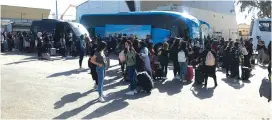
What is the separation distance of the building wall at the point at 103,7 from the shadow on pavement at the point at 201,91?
41043 mm

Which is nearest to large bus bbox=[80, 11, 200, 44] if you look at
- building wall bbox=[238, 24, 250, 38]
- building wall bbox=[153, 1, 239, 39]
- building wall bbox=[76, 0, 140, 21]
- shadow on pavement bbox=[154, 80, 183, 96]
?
shadow on pavement bbox=[154, 80, 183, 96]

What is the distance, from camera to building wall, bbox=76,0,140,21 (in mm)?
51450

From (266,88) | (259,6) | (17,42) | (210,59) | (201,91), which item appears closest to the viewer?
(266,88)

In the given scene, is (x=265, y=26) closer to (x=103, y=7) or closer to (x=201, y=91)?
(x=201, y=91)

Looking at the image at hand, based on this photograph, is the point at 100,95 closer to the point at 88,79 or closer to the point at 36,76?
the point at 88,79

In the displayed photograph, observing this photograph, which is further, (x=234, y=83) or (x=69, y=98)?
(x=234, y=83)

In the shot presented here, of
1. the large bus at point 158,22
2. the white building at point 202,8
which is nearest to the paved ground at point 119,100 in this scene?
the large bus at point 158,22

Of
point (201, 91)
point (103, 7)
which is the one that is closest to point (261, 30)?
point (201, 91)

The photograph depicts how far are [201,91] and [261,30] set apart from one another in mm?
18036

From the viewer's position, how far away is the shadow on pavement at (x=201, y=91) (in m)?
8.71

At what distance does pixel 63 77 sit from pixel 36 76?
1.01 m

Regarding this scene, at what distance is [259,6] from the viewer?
146ft

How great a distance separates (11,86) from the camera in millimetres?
9516

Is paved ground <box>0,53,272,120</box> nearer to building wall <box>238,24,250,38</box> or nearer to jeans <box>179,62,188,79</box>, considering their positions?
jeans <box>179,62,188,79</box>
